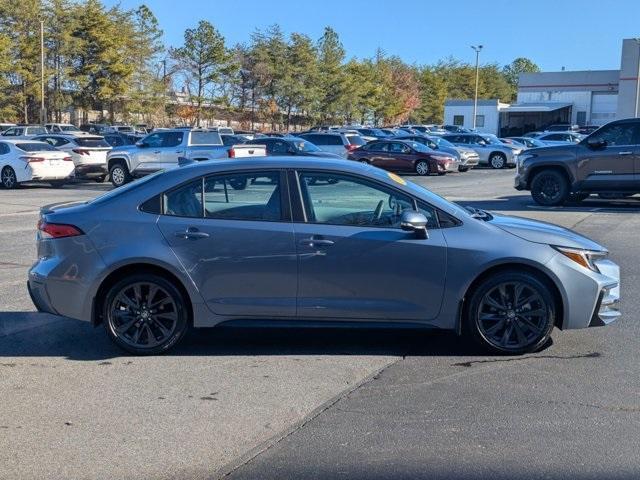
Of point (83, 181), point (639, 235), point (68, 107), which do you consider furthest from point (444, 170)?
point (68, 107)

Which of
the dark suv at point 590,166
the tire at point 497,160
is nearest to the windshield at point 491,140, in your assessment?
the tire at point 497,160

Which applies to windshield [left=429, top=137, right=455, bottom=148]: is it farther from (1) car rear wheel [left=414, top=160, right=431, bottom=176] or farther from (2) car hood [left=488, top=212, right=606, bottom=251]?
(2) car hood [left=488, top=212, right=606, bottom=251]

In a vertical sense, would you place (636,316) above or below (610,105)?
below

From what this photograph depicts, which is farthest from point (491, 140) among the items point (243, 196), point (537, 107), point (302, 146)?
point (537, 107)

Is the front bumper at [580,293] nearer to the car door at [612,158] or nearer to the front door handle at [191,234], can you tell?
the front door handle at [191,234]

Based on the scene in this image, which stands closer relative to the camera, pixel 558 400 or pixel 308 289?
pixel 558 400

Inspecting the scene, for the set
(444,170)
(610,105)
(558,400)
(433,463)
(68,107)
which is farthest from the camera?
(610,105)

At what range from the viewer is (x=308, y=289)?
591cm

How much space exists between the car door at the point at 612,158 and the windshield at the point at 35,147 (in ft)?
52.4

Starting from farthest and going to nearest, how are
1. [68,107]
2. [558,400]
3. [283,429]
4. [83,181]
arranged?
[68,107] → [83,181] → [558,400] → [283,429]

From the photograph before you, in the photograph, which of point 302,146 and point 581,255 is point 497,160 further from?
point 581,255

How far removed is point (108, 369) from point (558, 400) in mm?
3330

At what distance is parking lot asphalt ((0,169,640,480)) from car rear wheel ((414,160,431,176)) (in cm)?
2357

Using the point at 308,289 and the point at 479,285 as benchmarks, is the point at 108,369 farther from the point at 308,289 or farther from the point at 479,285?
the point at 479,285
